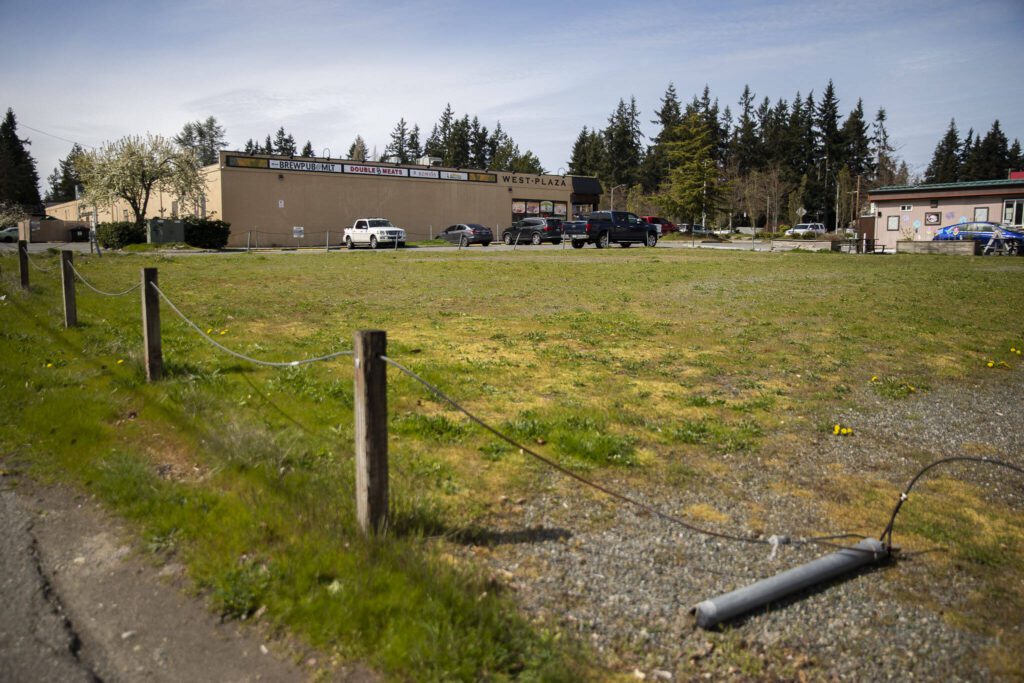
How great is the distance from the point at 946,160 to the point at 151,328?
5119 inches

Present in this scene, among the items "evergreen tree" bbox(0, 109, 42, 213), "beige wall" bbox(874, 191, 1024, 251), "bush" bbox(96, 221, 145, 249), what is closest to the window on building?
"beige wall" bbox(874, 191, 1024, 251)

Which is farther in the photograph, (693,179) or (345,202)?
(693,179)

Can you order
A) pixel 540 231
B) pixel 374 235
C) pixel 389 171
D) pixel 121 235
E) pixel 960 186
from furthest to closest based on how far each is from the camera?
1. pixel 389 171
2. pixel 960 186
3. pixel 540 231
4. pixel 374 235
5. pixel 121 235

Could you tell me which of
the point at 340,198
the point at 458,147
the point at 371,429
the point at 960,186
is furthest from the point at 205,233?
the point at 458,147

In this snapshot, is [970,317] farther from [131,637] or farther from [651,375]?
[131,637]

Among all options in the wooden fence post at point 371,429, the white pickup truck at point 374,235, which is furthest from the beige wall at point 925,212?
the wooden fence post at point 371,429

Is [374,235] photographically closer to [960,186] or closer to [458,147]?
[960,186]

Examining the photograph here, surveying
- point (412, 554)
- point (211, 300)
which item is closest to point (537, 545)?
point (412, 554)

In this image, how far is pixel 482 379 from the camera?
793 centimetres

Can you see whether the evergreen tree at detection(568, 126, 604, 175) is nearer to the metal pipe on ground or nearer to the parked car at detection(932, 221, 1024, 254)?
the parked car at detection(932, 221, 1024, 254)

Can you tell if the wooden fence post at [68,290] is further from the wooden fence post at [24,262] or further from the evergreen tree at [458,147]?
the evergreen tree at [458,147]

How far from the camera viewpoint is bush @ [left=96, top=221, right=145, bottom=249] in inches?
1556

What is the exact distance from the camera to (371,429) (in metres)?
3.86

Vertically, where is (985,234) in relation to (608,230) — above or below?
below
